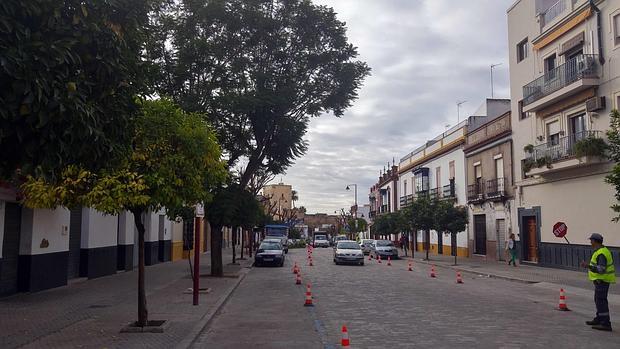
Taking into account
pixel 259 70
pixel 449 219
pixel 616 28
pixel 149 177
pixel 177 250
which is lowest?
pixel 177 250

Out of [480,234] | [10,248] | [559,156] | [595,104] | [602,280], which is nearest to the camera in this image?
[602,280]

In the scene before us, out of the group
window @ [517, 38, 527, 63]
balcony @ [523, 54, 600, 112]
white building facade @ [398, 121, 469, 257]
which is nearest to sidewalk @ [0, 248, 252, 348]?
balcony @ [523, 54, 600, 112]

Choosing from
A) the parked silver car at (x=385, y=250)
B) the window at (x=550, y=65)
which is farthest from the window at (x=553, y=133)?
the parked silver car at (x=385, y=250)

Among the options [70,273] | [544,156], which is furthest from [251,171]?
[544,156]

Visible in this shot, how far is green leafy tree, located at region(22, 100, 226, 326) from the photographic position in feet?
32.6

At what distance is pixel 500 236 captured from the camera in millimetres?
34844

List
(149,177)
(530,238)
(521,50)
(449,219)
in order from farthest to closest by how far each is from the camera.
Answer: (449,219) → (521,50) → (530,238) → (149,177)

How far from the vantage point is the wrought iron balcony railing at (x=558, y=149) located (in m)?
24.4

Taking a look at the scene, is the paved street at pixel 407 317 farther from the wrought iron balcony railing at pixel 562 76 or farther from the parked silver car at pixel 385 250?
the parked silver car at pixel 385 250

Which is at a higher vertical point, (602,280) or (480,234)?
(480,234)

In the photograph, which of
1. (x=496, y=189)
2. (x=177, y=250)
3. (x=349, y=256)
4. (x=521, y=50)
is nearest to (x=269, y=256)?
(x=349, y=256)

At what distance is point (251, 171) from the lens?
951 inches

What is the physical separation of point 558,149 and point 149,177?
854 inches

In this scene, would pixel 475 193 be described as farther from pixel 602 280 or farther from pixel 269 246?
pixel 602 280
